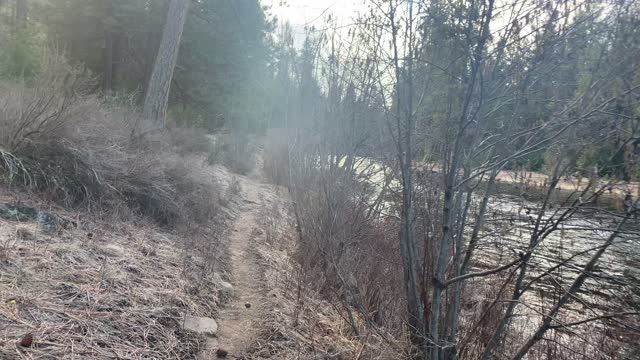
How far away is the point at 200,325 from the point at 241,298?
110cm

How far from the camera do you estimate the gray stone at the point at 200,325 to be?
11.4 feet

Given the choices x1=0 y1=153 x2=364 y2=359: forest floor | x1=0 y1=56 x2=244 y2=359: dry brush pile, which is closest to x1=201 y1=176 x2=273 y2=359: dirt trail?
x1=0 y1=153 x2=364 y2=359: forest floor

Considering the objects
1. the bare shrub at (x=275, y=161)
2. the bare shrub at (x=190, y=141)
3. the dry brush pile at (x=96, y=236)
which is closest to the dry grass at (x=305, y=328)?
the dry brush pile at (x=96, y=236)

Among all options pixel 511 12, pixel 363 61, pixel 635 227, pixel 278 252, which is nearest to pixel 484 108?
pixel 511 12

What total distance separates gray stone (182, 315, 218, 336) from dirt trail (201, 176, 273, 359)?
68mm

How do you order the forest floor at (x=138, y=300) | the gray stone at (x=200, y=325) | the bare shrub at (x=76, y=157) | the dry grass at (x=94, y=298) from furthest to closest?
1. the bare shrub at (x=76, y=157)
2. the gray stone at (x=200, y=325)
3. the forest floor at (x=138, y=300)
4. the dry grass at (x=94, y=298)

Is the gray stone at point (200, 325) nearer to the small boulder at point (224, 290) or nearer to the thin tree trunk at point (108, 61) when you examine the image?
the small boulder at point (224, 290)

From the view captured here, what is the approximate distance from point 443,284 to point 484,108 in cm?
128

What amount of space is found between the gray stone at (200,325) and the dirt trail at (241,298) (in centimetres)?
7

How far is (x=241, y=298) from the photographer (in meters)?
4.68

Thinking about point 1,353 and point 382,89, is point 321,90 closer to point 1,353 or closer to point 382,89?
point 382,89

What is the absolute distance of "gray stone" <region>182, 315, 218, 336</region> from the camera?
3484mm

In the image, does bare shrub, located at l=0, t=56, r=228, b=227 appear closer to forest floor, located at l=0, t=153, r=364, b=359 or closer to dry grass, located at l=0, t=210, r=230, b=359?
forest floor, located at l=0, t=153, r=364, b=359

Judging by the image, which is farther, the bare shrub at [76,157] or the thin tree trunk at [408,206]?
the bare shrub at [76,157]
